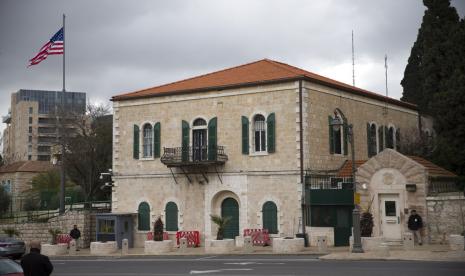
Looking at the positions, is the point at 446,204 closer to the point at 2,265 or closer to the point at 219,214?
the point at 219,214

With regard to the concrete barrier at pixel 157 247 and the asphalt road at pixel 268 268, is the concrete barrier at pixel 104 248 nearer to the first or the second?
the concrete barrier at pixel 157 247

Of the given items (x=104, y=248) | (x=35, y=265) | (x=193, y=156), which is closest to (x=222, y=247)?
(x=104, y=248)

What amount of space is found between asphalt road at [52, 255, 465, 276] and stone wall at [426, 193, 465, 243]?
627 cm

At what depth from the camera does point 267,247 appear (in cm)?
3155

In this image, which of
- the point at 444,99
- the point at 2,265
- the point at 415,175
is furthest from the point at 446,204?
the point at 2,265

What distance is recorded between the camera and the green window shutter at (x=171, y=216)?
3525 centimetres

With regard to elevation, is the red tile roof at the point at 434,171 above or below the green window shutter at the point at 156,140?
below

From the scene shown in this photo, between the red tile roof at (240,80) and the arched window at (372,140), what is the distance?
5.75 feet

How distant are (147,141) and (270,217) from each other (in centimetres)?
873

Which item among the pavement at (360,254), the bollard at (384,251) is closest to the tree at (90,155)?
the pavement at (360,254)

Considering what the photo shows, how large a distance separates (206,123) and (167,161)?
112 inches

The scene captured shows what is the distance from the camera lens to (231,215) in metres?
34.0

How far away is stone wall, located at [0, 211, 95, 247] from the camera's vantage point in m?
37.9

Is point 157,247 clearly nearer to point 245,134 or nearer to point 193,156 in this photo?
point 193,156
